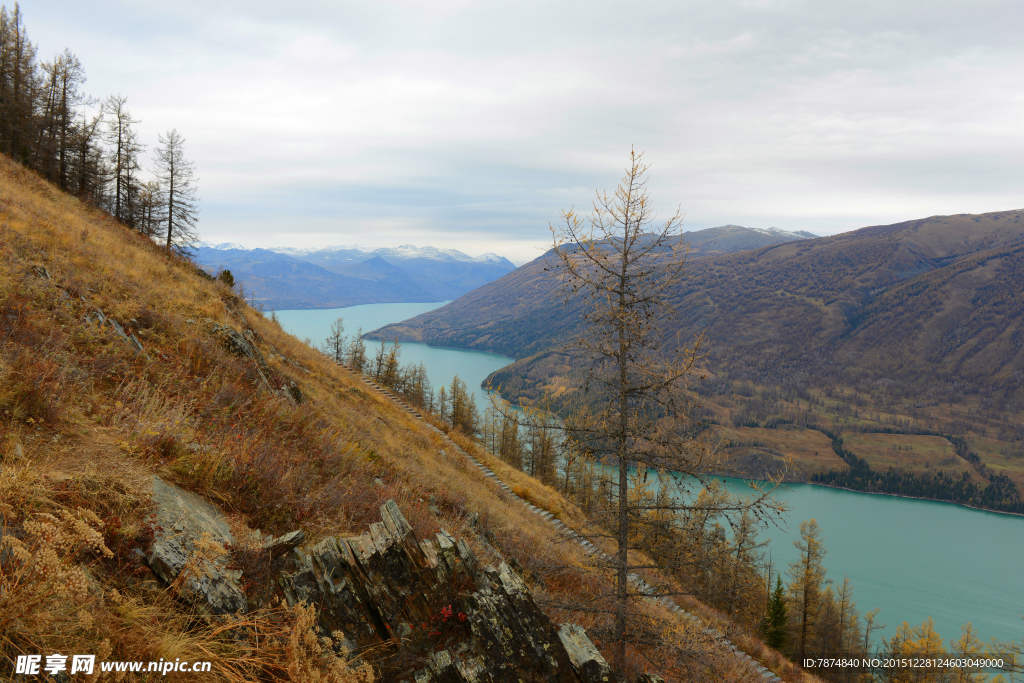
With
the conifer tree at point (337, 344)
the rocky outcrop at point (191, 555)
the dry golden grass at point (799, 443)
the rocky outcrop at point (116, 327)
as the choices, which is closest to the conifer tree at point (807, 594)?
the rocky outcrop at point (191, 555)

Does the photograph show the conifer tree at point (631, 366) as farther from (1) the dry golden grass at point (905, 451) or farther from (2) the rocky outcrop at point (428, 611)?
(1) the dry golden grass at point (905, 451)

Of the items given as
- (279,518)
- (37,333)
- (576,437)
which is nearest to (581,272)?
(576,437)

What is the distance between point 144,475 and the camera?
4.60m

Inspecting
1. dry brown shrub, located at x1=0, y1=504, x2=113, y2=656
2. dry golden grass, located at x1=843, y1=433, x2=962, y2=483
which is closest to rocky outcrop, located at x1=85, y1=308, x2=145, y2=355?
dry brown shrub, located at x1=0, y1=504, x2=113, y2=656

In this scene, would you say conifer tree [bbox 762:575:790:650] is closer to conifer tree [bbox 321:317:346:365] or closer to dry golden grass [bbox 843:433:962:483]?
conifer tree [bbox 321:317:346:365]

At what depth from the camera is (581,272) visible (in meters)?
8.98

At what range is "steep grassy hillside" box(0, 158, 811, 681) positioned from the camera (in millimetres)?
3207

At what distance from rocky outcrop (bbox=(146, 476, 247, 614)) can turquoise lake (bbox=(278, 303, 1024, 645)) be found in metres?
54.6

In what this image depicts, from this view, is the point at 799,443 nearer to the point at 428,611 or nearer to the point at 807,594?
the point at 807,594

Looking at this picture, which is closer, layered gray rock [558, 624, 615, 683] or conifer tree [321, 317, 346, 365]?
layered gray rock [558, 624, 615, 683]

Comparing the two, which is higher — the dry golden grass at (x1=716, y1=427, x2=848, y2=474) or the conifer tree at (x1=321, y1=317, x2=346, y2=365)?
the conifer tree at (x1=321, y1=317, x2=346, y2=365)

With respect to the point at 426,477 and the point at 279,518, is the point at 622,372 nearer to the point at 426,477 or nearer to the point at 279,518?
the point at 279,518

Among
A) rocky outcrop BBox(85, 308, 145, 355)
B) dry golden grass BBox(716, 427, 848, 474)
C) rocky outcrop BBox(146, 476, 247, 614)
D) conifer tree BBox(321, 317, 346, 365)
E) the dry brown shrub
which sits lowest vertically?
dry golden grass BBox(716, 427, 848, 474)

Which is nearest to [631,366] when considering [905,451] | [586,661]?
[586,661]
